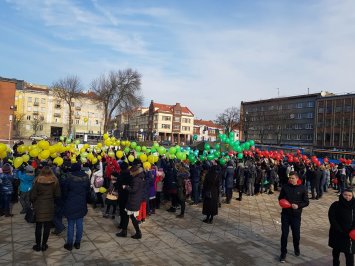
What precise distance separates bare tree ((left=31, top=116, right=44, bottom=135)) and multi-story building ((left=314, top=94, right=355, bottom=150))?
6395 cm

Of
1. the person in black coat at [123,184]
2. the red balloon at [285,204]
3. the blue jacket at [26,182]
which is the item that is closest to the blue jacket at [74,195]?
the person in black coat at [123,184]

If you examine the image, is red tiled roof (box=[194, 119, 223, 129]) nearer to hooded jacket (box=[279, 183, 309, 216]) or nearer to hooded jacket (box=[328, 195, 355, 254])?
hooded jacket (box=[279, 183, 309, 216])

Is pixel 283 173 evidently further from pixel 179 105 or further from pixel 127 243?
pixel 179 105

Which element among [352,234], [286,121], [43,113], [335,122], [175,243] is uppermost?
[43,113]

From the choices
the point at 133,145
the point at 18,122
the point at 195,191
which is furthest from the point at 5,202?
the point at 18,122

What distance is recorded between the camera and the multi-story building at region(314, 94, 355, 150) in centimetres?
5791

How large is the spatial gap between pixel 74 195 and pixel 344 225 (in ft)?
15.9

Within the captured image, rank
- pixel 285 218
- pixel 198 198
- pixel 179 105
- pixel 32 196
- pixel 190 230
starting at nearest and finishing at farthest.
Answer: pixel 32 196, pixel 285 218, pixel 190 230, pixel 198 198, pixel 179 105

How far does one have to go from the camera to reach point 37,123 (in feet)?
253

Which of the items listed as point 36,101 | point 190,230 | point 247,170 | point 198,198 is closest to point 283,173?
point 247,170

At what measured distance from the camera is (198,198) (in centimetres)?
1152

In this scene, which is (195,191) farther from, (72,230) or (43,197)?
(43,197)

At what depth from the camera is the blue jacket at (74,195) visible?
604 centimetres

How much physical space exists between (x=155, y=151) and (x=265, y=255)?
27.4 feet
